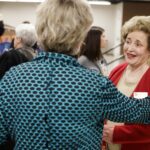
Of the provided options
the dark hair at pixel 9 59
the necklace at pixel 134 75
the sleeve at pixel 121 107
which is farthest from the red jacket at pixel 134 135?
the dark hair at pixel 9 59

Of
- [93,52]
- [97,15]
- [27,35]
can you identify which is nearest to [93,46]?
[93,52]

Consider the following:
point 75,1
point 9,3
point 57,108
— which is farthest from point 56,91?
point 9,3

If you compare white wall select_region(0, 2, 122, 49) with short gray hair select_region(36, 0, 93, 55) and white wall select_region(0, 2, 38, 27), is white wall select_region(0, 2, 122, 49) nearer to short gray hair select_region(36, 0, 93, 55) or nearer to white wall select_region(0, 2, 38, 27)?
white wall select_region(0, 2, 38, 27)

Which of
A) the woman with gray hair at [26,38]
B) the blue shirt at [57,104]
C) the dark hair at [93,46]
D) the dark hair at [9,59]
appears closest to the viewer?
the blue shirt at [57,104]

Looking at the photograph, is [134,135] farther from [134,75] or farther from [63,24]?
[63,24]

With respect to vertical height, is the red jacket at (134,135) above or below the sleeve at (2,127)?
below

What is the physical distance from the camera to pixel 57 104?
1322 mm

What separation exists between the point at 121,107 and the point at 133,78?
83 centimetres

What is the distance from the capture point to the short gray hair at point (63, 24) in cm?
134

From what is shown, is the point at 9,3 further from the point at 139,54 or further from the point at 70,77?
the point at 70,77

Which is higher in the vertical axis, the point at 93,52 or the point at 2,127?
the point at 2,127

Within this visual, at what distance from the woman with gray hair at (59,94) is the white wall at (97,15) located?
31.8ft

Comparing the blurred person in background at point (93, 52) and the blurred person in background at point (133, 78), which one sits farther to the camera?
the blurred person in background at point (93, 52)

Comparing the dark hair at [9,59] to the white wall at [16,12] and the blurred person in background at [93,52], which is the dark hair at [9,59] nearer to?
the blurred person in background at [93,52]
